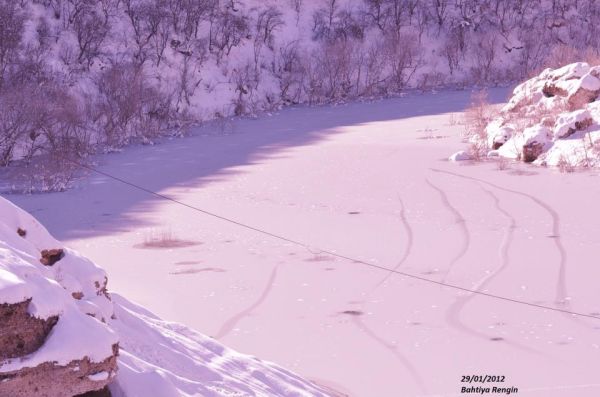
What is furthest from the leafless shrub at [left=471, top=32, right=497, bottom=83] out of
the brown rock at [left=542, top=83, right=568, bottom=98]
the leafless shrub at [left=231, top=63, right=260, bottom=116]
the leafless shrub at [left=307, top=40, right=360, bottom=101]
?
the brown rock at [left=542, top=83, right=568, bottom=98]

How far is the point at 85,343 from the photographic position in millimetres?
3002

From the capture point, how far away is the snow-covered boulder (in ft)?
50.5

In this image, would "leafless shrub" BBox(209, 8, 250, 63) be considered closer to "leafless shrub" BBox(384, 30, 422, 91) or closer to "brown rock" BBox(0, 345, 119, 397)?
"leafless shrub" BBox(384, 30, 422, 91)

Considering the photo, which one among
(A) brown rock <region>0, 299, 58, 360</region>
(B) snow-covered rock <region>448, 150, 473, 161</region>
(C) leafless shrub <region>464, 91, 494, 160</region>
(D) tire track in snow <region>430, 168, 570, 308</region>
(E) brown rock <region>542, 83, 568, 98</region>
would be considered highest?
(A) brown rock <region>0, 299, 58, 360</region>

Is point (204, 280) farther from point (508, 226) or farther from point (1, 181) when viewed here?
point (1, 181)

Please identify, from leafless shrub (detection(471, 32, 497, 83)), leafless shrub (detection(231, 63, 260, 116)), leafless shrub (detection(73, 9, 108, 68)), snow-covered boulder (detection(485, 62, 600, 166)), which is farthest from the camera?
leafless shrub (detection(471, 32, 497, 83))

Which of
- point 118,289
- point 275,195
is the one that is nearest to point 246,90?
point 275,195

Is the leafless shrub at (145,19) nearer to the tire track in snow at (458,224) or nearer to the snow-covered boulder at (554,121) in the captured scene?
the snow-covered boulder at (554,121)

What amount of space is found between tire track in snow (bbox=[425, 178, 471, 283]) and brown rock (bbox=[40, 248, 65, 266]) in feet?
Answer: 15.7

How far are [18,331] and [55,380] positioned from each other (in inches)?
9.0

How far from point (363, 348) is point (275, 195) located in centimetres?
693

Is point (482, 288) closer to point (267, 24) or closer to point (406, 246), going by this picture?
point (406, 246)

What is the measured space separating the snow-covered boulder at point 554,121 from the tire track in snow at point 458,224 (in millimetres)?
2910

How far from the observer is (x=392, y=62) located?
3306 centimetres
